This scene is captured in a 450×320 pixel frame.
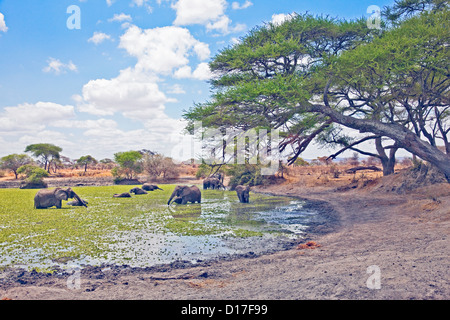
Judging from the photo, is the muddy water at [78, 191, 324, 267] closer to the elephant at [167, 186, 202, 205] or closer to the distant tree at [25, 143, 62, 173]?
the elephant at [167, 186, 202, 205]

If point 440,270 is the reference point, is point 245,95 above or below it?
above

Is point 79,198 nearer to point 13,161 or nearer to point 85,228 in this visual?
point 85,228

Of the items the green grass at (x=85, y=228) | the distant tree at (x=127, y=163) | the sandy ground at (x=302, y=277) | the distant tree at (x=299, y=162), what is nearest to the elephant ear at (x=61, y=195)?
the green grass at (x=85, y=228)

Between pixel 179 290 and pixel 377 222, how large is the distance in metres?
7.78

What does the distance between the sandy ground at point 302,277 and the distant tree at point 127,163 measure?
3573cm

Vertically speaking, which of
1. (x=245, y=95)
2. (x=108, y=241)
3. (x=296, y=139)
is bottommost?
(x=108, y=241)

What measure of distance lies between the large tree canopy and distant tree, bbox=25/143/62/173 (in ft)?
132

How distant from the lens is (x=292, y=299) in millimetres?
3918

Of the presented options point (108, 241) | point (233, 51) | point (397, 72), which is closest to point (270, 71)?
point (233, 51)

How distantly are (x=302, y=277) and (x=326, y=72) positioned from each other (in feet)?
36.2

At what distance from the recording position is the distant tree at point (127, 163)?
4072 centimetres

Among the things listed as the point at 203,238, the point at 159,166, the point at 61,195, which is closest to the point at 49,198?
the point at 61,195

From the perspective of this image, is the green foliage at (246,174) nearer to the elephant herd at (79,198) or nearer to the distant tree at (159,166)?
the elephant herd at (79,198)

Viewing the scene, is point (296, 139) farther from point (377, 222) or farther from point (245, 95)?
point (377, 222)
